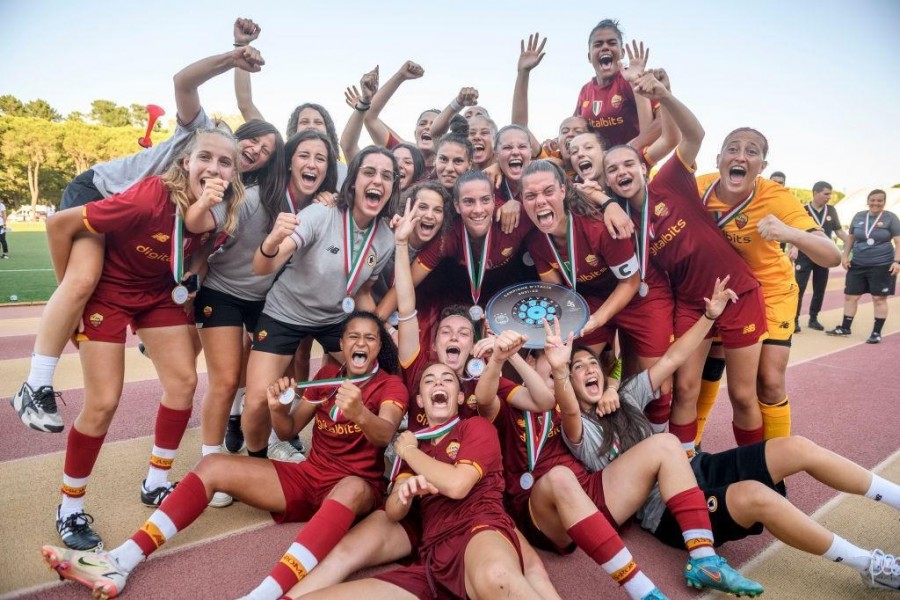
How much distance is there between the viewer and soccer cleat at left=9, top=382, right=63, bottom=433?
2689mm

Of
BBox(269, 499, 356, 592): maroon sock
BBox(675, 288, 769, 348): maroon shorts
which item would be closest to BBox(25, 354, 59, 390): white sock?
BBox(269, 499, 356, 592): maroon sock

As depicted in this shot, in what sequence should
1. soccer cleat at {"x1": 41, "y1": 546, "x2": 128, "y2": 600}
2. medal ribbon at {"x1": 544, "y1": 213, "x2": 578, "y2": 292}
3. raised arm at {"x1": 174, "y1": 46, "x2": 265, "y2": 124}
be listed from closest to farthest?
soccer cleat at {"x1": 41, "y1": 546, "x2": 128, "y2": 600}
raised arm at {"x1": 174, "y1": 46, "x2": 265, "y2": 124}
medal ribbon at {"x1": 544, "y1": 213, "x2": 578, "y2": 292}

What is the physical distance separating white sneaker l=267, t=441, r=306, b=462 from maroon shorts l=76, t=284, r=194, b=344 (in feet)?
3.99

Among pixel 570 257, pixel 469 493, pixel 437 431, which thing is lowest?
pixel 469 493

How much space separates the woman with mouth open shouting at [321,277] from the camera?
350 cm

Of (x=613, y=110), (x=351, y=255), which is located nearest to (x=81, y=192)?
(x=351, y=255)

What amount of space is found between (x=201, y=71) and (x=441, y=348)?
7.13 ft

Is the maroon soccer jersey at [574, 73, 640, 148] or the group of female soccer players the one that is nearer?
the group of female soccer players

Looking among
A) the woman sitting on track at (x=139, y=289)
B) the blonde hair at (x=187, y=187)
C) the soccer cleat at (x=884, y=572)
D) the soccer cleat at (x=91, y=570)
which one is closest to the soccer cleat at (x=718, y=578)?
the soccer cleat at (x=884, y=572)

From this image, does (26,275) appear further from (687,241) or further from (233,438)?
(687,241)

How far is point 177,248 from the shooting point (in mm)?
3031

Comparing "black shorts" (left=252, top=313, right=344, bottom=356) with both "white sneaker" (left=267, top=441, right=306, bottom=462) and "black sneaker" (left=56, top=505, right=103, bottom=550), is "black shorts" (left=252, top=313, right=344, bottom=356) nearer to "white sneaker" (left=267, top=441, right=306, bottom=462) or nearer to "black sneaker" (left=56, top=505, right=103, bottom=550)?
"white sneaker" (left=267, top=441, right=306, bottom=462)

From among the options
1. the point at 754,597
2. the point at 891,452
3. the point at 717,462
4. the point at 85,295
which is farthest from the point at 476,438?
the point at 891,452

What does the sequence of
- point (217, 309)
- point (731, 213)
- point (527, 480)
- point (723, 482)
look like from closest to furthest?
point (723, 482) < point (527, 480) < point (217, 309) < point (731, 213)
